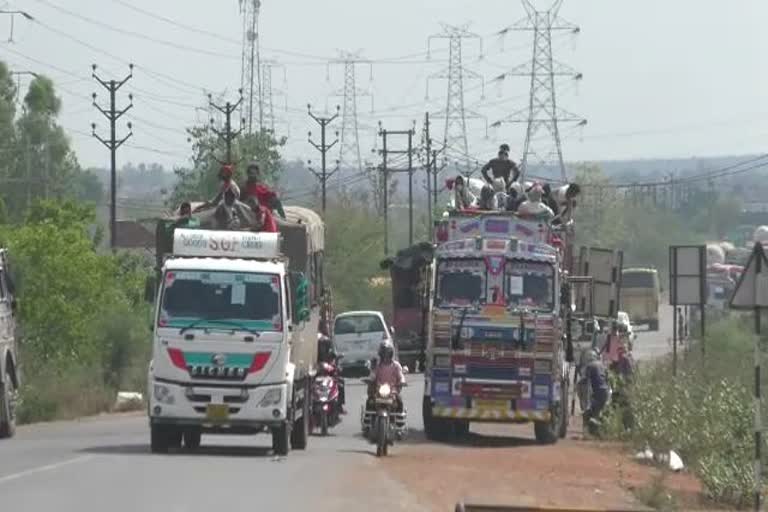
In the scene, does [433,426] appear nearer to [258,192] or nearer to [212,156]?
[258,192]

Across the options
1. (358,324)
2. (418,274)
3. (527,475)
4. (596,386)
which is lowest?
(527,475)

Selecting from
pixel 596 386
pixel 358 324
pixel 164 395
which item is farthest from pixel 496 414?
pixel 358 324

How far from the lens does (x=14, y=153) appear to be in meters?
116

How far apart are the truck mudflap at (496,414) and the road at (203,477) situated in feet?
1.86

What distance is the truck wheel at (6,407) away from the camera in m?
32.6

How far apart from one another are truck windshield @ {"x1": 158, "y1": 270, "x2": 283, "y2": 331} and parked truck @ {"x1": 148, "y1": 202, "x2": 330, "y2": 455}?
1 cm

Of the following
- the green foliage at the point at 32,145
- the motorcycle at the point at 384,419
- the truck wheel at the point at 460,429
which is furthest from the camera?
the green foliage at the point at 32,145

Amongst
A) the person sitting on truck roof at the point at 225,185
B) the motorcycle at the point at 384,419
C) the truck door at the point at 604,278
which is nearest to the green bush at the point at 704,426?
the truck door at the point at 604,278

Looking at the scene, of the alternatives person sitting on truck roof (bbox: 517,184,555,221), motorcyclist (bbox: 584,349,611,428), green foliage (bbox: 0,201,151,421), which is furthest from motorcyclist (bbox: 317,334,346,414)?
green foliage (bbox: 0,201,151,421)

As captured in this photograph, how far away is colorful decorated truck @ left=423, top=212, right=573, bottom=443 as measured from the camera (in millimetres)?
30984

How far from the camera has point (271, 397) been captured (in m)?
25.9

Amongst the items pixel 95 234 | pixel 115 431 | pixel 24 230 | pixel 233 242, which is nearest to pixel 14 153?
pixel 95 234

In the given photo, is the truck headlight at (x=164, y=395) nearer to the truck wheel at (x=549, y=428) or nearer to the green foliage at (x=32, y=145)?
the truck wheel at (x=549, y=428)

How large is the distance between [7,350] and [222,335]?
8.07 m
